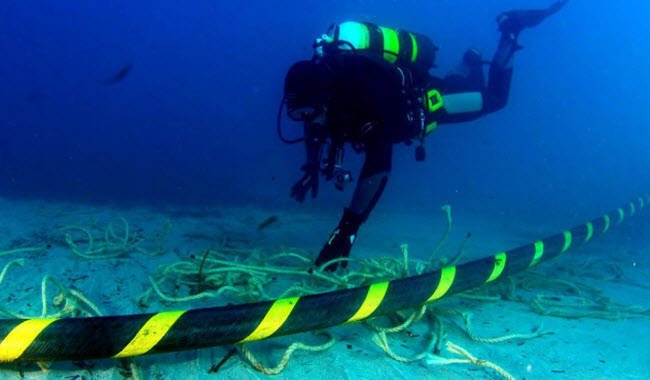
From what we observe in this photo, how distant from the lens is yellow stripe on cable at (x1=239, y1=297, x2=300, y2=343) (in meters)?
1.62

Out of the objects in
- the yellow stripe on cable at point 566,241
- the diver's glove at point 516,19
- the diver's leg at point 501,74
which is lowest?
the yellow stripe on cable at point 566,241

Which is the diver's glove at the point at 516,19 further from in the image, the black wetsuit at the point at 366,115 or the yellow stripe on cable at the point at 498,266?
the yellow stripe on cable at the point at 498,266

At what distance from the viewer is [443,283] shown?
221cm

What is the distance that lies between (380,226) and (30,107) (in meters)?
50.6

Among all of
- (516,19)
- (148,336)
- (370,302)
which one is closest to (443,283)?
(370,302)

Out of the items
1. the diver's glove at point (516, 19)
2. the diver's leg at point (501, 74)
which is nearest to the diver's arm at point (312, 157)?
the diver's leg at point (501, 74)

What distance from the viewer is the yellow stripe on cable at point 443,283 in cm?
217

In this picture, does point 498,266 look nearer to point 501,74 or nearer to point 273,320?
point 273,320

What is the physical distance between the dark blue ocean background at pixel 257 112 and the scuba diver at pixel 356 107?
2181mm

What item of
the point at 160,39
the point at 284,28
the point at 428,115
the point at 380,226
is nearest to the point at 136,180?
the point at 380,226

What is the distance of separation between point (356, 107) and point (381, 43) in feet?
4.84

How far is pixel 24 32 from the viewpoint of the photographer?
203 feet

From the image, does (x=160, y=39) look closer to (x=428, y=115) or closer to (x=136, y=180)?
(x=136, y=180)

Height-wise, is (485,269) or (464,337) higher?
(485,269)
